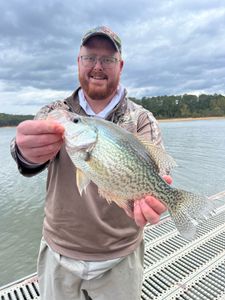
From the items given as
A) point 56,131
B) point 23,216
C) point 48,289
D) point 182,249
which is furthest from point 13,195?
point 56,131

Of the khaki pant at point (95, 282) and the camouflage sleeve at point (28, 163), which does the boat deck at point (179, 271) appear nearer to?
the khaki pant at point (95, 282)

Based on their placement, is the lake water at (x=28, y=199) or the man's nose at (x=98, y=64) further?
the lake water at (x=28, y=199)

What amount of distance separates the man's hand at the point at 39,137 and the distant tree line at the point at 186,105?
236ft

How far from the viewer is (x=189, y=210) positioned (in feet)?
7.00

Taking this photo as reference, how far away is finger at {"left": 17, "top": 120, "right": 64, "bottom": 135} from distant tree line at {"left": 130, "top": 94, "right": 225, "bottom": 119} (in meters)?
72.1

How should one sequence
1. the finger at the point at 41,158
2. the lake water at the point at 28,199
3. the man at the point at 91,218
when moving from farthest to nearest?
the lake water at the point at 28,199, the man at the point at 91,218, the finger at the point at 41,158

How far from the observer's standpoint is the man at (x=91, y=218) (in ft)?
8.11

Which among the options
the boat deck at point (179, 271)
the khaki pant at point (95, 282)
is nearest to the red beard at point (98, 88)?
the khaki pant at point (95, 282)

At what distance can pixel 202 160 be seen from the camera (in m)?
16.4

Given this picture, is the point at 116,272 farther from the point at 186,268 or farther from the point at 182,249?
the point at 182,249

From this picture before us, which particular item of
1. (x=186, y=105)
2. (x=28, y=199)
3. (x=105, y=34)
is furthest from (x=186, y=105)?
(x=105, y=34)

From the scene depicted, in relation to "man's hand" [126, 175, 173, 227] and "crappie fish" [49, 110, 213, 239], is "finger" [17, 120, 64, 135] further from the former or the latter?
"man's hand" [126, 175, 173, 227]

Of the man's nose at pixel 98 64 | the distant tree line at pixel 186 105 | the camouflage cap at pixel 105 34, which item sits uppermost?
the camouflage cap at pixel 105 34

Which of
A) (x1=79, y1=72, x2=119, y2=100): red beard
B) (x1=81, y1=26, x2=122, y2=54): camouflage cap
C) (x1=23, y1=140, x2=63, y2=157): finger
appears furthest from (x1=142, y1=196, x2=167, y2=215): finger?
(x1=81, y1=26, x2=122, y2=54): camouflage cap
